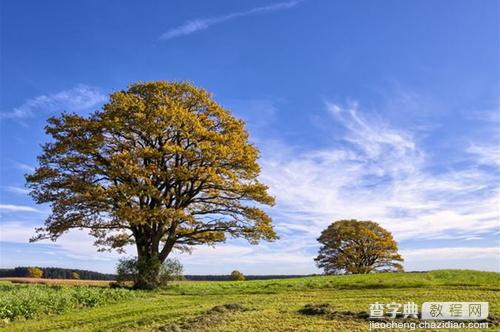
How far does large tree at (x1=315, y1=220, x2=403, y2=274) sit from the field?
26.3 m

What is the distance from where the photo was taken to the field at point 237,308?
1146 centimetres

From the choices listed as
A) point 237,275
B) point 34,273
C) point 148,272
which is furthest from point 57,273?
point 148,272

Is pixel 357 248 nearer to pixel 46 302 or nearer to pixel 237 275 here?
pixel 237 275

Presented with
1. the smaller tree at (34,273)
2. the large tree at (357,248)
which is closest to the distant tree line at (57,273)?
the smaller tree at (34,273)

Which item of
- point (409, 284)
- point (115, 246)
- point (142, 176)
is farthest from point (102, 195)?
point (409, 284)

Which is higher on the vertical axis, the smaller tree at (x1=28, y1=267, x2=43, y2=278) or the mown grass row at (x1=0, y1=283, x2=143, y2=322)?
the mown grass row at (x1=0, y1=283, x2=143, y2=322)

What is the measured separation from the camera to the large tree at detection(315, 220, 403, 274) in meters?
52.3

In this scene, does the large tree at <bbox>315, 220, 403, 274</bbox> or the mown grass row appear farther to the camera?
the large tree at <bbox>315, 220, 403, 274</bbox>

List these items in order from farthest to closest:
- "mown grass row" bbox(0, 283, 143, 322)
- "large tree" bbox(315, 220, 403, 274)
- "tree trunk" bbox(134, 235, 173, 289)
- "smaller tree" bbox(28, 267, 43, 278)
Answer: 1. "smaller tree" bbox(28, 267, 43, 278)
2. "large tree" bbox(315, 220, 403, 274)
3. "tree trunk" bbox(134, 235, 173, 289)
4. "mown grass row" bbox(0, 283, 143, 322)

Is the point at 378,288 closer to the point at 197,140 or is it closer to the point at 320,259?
the point at 197,140

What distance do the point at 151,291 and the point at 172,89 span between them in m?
13.5

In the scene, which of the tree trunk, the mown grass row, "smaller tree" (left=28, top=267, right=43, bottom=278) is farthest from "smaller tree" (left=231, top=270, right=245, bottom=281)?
the mown grass row

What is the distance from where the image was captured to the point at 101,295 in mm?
20125

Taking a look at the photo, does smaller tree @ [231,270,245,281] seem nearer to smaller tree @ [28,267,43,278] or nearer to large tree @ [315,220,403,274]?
large tree @ [315,220,403,274]
